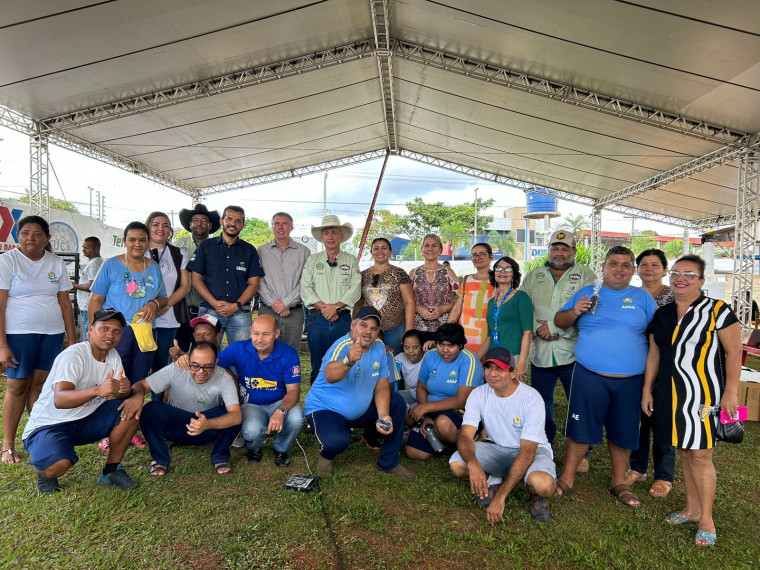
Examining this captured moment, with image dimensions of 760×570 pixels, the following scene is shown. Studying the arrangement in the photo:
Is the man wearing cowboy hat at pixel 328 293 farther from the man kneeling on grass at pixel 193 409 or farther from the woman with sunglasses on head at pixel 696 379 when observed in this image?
the woman with sunglasses on head at pixel 696 379

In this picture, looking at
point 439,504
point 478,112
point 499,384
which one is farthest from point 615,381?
point 478,112

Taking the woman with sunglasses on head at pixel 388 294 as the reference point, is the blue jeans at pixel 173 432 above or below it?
below

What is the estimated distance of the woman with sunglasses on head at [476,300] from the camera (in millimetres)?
4312

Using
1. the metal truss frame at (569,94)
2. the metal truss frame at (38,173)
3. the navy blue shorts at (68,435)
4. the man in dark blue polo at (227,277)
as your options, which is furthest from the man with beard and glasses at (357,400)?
the metal truss frame at (38,173)

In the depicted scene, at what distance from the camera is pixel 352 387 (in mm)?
3564

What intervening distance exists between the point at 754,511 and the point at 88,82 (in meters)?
10.5

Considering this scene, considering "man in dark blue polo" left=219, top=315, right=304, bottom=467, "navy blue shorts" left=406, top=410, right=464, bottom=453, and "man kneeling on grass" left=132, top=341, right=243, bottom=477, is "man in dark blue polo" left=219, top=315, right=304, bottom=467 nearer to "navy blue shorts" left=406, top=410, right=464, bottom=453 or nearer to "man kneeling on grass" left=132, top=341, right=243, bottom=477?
"man kneeling on grass" left=132, top=341, right=243, bottom=477

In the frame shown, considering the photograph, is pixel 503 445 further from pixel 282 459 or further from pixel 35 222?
pixel 35 222

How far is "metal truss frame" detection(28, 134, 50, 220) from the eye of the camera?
995 cm

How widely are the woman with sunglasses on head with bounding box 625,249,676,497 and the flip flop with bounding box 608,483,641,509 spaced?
211mm

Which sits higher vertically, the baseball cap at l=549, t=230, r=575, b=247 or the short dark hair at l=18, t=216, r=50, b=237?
the short dark hair at l=18, t=216, r=50, b=237

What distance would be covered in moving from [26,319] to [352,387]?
A: 2449mm

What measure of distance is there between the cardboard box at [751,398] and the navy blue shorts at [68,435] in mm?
6187

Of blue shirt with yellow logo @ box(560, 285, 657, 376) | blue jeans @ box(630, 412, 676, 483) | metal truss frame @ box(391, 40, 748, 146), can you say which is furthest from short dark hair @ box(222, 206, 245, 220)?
metal truss frame @ box(391, 40, 748, 146)
